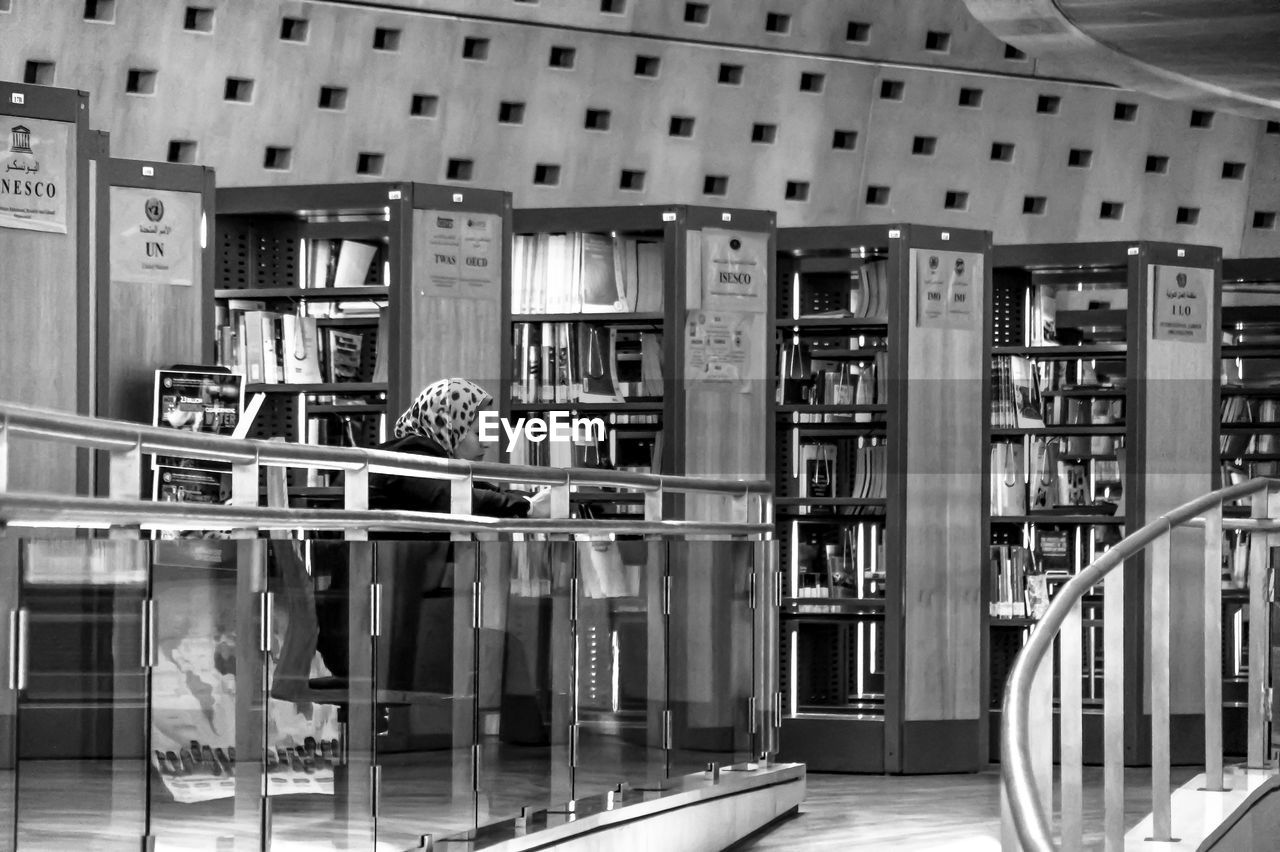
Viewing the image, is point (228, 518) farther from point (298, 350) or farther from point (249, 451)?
point (298, 350)

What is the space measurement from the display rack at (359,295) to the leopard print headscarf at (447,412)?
1.72 m

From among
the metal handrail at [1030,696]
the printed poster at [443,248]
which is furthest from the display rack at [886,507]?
the metal handrail at [1030,696]

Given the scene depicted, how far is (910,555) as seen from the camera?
794cm

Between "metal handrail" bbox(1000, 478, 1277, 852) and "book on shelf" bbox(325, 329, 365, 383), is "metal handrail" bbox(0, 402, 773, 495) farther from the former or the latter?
"book on shelf" bbox(325, 329, 365, 383)

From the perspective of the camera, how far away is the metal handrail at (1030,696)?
10.1ft

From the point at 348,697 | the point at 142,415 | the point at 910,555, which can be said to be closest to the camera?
the point at 348,697

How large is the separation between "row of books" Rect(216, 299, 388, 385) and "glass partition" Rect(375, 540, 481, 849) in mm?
3783

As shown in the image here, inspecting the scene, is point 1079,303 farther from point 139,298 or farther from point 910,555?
point 139,298

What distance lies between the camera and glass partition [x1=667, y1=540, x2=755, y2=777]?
5.75m

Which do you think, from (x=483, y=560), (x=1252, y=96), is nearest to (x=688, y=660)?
(x=483, y=560)

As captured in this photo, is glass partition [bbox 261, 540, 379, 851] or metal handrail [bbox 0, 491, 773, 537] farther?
glass partition [bbox 261, 540, 379, 851]

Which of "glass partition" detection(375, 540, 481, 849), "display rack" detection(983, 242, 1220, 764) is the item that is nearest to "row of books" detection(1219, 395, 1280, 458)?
"display rack" detection(983, 242, 1220, 764)

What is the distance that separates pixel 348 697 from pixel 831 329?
4.75 meters

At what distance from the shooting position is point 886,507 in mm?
7996
